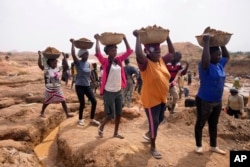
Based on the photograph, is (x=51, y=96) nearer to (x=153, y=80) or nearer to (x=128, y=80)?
(x=128, y=80)

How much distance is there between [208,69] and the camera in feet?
15.0

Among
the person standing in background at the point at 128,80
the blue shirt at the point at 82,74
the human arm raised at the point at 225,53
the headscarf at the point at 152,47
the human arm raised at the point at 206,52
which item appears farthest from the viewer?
the person standing in background at the point at 128,80

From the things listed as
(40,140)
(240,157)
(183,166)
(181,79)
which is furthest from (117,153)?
(181,79)

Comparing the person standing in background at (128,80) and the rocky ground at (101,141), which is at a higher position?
the person standing in background at (128,80)

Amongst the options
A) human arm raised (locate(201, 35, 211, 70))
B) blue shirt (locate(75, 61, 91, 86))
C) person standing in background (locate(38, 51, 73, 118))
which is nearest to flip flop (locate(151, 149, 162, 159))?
human arm raised (locate(201, 35, 211, 70))

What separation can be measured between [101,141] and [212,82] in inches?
80.3

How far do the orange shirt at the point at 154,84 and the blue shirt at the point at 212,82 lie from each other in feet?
1.89

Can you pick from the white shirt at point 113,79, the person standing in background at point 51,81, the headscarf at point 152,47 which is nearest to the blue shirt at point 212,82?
the headscarf at point 152,47

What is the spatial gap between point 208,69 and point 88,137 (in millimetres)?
2535

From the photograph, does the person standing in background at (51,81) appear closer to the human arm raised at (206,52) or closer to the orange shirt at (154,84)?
the orange shirt at (154,84)

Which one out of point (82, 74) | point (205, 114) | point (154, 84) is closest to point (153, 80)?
point (154, 84)

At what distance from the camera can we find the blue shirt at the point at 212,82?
4.59 m

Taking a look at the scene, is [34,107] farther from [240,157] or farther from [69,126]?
[240,157]

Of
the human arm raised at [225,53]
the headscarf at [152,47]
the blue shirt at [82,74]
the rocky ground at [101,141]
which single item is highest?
the headscarf at [152,47]
